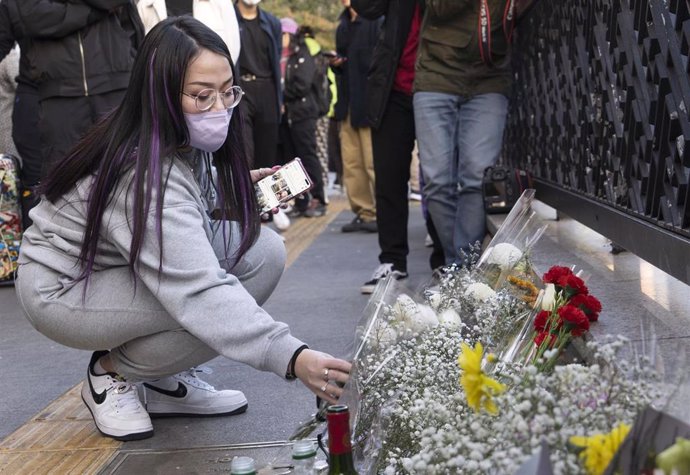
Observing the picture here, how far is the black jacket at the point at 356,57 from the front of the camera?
9500 millimetres

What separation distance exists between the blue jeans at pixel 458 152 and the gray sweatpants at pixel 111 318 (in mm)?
2568

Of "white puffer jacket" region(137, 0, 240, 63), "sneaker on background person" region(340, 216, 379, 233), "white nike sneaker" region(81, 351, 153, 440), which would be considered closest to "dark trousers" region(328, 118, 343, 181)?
"sneaker on background person" region(340, 216, 379, 233)

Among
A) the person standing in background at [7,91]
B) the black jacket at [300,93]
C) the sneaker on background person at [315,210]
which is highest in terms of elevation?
the person standing in background at [7,91]

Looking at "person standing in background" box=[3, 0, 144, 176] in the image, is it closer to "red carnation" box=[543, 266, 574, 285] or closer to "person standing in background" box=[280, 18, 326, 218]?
"red carnation" box=[543, 266, 574, 285]

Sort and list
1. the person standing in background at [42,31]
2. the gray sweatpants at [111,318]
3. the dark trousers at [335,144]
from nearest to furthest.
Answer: the gray sweatpants at [111,318] → the person standing in background at [42,31] → the dark trousers at [335,144]

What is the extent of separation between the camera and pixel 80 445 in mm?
3932

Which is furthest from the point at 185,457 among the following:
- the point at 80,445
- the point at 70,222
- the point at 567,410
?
the point at 567,410

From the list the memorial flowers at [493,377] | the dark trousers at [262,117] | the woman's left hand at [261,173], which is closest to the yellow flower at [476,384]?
the memorial flowers at [493,377]

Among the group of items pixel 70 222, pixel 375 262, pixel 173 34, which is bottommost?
pixel 375 262

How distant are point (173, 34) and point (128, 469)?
1.38 m

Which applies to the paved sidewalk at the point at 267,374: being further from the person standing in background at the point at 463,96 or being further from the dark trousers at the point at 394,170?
the person standing in background at the point at 463,96

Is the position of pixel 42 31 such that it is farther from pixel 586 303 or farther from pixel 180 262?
pixel 586 303

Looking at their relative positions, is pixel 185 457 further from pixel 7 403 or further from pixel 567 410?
pixel 567 410

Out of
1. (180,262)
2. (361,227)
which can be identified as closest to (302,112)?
(361,227)
